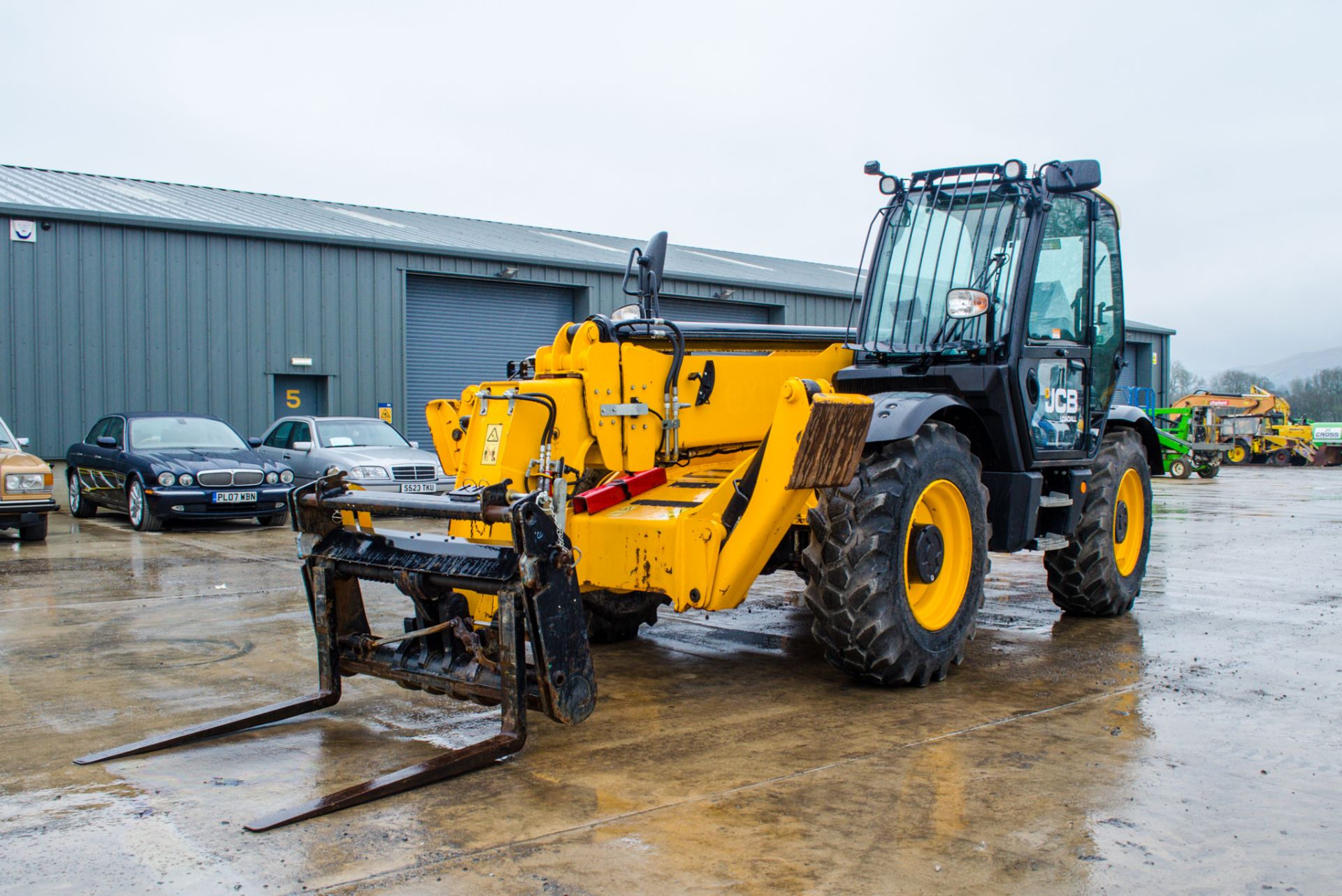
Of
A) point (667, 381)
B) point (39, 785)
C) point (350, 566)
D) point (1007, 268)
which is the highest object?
point (1007, 268)

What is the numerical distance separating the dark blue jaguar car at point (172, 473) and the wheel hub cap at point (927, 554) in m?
9.00

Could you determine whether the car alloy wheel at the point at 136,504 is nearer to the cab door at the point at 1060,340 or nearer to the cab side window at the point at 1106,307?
the cab door at the point at 1060,340

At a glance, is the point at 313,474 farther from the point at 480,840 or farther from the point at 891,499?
the point at 480,840

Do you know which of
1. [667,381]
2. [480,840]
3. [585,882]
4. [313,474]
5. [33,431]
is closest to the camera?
[585,882]

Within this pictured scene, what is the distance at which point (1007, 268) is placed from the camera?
668 cm

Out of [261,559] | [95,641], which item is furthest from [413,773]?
[261,559]

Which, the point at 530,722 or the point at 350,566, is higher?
the point at 350,566

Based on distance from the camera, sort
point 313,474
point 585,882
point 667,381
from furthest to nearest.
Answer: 1. point 313,474
2. point 667,381
3. point 585,882

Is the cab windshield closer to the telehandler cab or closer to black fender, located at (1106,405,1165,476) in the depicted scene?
the telehandler cab

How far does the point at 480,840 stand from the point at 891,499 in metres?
2.59

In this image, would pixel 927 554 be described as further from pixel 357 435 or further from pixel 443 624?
pixel 357 435

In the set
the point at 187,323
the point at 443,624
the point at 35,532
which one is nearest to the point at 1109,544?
the point at 443,624

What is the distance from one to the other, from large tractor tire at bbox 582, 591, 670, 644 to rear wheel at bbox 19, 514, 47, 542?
830 centimetres

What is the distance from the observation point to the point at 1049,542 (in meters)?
6.95
